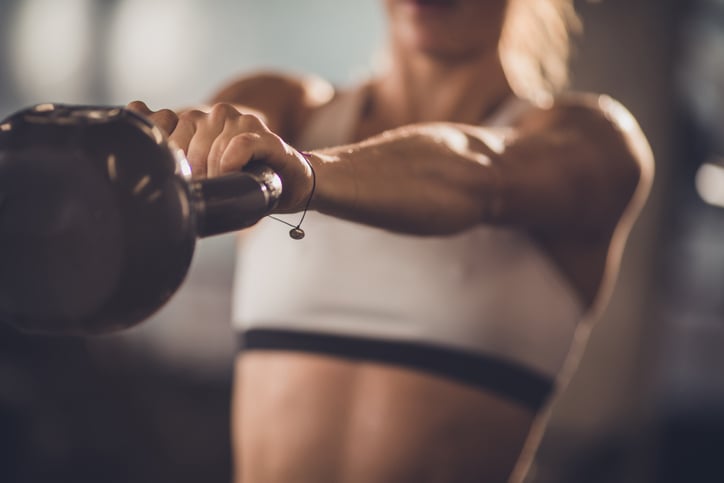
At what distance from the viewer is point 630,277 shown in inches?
86.4

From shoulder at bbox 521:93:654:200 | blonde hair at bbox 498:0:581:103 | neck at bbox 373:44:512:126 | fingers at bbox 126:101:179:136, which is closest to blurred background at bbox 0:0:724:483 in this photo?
blonde hair at bbox 498:0:581:103

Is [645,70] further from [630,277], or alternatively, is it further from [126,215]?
[126,215]

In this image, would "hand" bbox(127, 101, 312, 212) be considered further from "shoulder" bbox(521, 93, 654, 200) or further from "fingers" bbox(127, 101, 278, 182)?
"shoulder" bbox(521, 93, 654, 200)

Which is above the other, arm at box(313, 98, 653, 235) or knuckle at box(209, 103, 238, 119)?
knuckle at box(209, 103, 238, 119)

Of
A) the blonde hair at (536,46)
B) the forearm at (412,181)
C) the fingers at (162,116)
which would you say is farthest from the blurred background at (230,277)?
the fingers at (162,116)

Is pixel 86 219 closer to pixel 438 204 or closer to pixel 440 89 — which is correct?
pixel 438 204

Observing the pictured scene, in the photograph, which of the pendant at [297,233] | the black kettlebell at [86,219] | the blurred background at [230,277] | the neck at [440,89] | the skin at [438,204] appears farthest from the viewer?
the blurred background at [230,277]

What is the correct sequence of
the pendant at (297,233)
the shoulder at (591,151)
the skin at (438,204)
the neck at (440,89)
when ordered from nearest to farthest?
1. the pendant at (297,233)
2. the skin at (438,204)
3. the shoulder at (591,151)
4. the neck at (440,89)

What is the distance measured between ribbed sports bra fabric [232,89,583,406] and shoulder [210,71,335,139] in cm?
13

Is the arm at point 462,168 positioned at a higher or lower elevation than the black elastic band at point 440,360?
higher

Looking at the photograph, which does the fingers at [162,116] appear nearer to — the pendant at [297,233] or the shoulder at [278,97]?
the pendant at [297,233]

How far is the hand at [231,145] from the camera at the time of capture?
1.04 feet

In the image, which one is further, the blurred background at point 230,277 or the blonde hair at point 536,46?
the blurred background at point 230,277

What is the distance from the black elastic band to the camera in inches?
27.1
